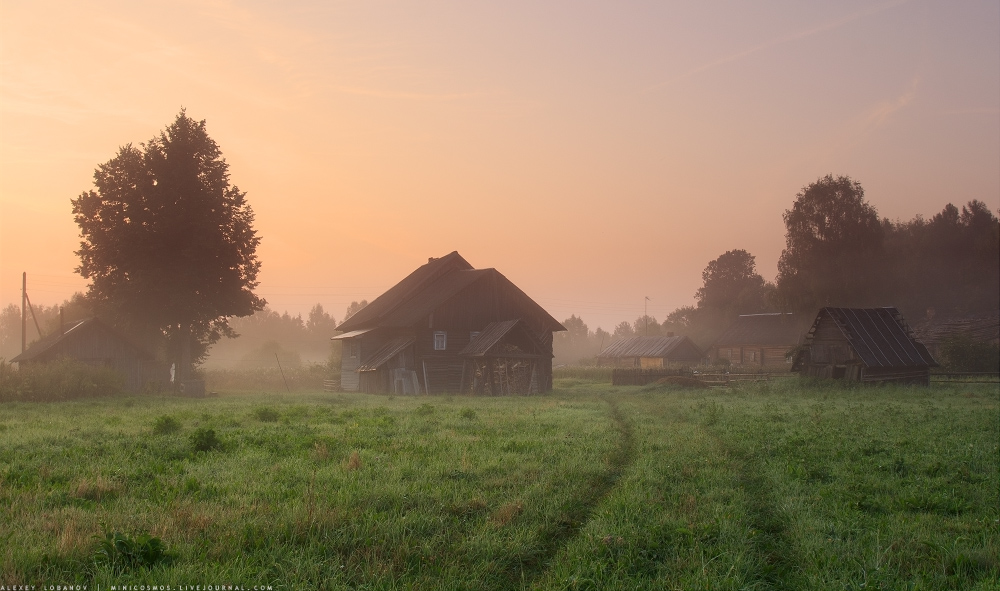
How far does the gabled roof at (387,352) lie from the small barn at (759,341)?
51.4 metres

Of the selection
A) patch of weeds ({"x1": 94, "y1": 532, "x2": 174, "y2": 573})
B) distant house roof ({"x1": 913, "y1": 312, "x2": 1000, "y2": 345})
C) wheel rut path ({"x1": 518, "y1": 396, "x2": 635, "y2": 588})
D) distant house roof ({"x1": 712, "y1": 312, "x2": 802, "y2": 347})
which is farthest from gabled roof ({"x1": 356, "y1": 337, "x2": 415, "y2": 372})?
distant house roof ({"x1": 712, "y1": 312, "x2": 802, "y2": 347})

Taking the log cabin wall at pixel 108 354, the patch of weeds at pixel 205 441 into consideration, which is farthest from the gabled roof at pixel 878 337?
the log cabin wall at pixel 108 354

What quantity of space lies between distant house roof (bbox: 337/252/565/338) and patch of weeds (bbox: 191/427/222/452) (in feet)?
90.5

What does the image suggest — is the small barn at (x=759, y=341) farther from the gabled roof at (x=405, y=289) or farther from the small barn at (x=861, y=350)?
the gabled roof at (x=405, y=289)

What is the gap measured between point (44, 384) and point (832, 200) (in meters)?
69.3

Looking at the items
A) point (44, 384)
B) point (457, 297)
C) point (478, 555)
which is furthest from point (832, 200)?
point (478, 555)

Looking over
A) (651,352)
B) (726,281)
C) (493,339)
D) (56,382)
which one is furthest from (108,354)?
(726,281)

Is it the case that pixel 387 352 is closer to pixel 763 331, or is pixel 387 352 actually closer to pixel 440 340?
pixel 440 340

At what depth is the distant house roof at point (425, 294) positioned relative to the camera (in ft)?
140

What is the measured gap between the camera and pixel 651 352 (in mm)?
86625

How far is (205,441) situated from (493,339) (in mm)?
27697

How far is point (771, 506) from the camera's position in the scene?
9.55 m

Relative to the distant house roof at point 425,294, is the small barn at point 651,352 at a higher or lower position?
lower

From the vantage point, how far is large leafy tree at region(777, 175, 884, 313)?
68688 mm
